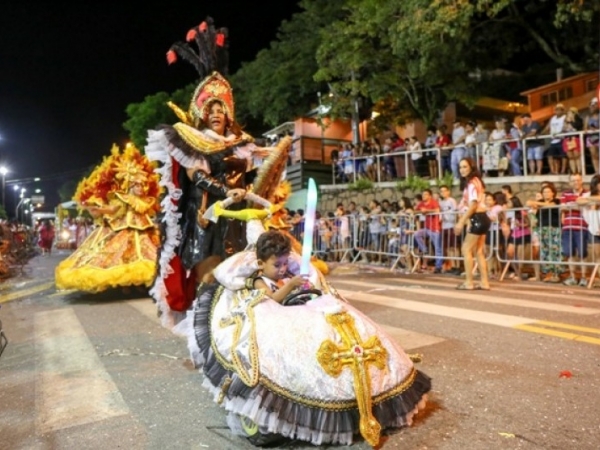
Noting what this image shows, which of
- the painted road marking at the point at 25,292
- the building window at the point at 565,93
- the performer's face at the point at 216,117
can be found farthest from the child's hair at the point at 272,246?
the building window at the point at 565,93

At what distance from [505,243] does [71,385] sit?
309 inches

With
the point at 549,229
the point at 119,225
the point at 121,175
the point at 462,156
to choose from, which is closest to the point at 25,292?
the point at 119,225

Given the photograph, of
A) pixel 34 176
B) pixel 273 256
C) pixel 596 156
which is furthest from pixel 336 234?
pixel 34 176

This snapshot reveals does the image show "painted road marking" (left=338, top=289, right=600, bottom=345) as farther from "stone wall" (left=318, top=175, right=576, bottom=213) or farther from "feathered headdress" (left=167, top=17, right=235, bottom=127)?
"stone wall" (left=318, top=175, right=576, bottom=213)

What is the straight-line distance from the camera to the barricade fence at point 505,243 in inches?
337

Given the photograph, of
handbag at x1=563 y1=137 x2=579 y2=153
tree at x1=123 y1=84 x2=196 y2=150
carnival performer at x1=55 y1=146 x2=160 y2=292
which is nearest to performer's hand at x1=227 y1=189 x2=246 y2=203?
carnival performer at x1=55 y1=146 x2=160 y2=292

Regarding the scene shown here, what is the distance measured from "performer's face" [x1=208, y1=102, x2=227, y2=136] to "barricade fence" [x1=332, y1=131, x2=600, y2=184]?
30.9 ft

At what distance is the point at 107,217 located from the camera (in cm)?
940

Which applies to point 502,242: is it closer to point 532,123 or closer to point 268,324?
point 532,123

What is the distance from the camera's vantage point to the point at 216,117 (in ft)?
15.3

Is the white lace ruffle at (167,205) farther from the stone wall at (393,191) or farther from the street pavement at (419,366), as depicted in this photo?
the stone wall at (393,191)

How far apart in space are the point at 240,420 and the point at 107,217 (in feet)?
24.1

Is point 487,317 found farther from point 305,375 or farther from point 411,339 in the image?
point 305,375

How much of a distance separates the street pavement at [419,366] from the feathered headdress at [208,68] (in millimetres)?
2117
